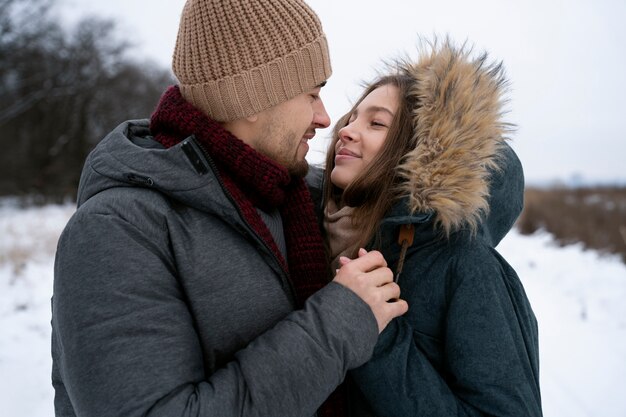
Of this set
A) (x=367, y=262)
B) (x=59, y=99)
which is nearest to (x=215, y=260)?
(x=367, y=262)

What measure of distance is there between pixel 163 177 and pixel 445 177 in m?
1.00

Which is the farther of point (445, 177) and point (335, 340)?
point (445, 177)

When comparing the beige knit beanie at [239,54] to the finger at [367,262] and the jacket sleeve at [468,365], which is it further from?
the jacket sleeve at [468,365]

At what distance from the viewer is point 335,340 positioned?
1.25 metres

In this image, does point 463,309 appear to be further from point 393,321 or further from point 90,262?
point 90,262

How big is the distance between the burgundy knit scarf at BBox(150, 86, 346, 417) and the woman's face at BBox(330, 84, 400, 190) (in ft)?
1.21

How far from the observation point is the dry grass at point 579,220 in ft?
32.6

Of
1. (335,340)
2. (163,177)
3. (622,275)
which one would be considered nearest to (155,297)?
(163,177)

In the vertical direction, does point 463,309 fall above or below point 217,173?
below

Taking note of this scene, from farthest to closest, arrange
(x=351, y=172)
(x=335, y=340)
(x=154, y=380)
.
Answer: (x=351, y=172)
(x=335, y=340)
(x=154, y=380)

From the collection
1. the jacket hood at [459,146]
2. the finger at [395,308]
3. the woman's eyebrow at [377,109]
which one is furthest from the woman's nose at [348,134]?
the finger at [395,308]

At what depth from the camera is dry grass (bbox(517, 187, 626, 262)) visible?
32.6ft

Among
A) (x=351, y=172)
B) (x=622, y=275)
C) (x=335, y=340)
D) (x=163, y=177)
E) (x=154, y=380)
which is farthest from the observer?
(x=622, y=275)

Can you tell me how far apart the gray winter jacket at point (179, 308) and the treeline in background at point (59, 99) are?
21.1 meters
